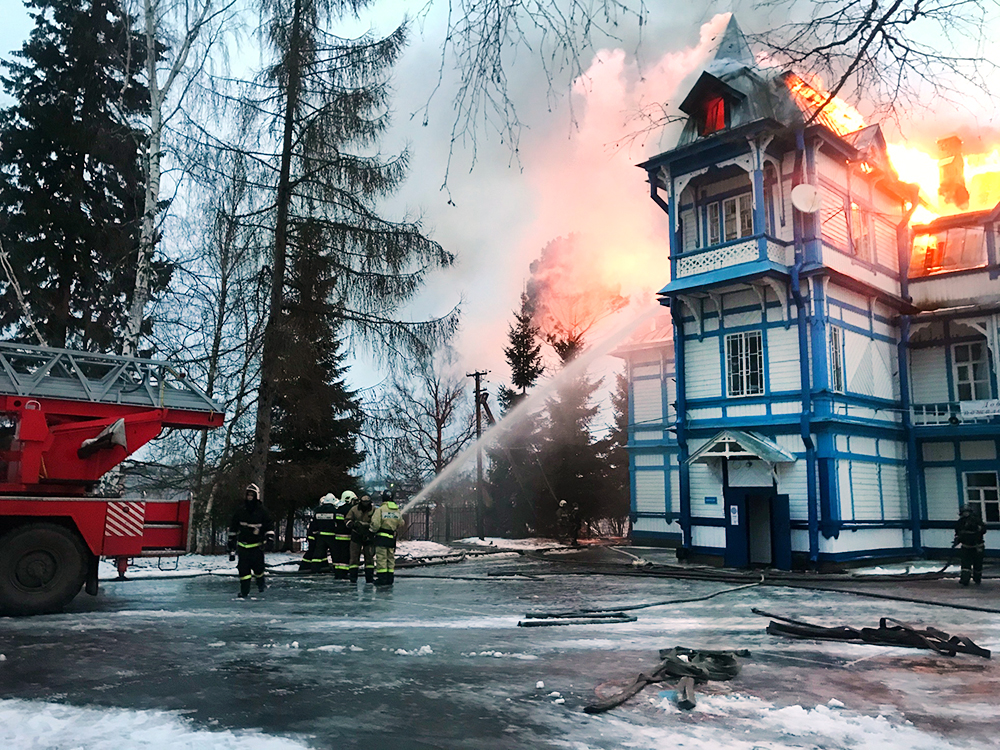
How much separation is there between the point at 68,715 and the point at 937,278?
25.1m

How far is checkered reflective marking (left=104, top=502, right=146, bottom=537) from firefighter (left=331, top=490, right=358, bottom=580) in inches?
190

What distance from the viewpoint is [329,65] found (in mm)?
19609

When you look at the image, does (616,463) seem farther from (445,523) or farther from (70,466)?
(70,466)

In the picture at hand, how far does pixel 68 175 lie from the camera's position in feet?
66.1

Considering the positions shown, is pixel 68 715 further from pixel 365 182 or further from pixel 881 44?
pixel 365 182

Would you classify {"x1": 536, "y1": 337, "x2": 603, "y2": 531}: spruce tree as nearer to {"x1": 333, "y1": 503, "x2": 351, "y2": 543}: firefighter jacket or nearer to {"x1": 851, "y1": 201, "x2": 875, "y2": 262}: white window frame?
{"x1": 851, "y1": 201, "x2": 875, "y2": 262}: white window frame

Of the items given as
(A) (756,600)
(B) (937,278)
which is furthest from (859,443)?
(A) (756,600)

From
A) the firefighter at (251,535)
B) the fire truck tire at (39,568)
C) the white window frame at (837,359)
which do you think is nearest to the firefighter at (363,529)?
the firefighter at (251,535)

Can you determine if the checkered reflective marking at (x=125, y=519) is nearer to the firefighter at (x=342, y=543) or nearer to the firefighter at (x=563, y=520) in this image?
the firefighter at (x=342, y=543)

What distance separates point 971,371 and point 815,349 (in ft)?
21.9

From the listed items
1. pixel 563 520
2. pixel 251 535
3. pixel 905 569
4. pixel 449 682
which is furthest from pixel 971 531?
pixel 563 520

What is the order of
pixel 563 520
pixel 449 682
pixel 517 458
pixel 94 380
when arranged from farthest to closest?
pixel 517 458
pixel 563 520
pixel 94 380
pixel 449 682

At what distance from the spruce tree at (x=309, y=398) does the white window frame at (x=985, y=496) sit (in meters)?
17.1

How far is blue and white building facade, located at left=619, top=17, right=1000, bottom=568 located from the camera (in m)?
20.1
